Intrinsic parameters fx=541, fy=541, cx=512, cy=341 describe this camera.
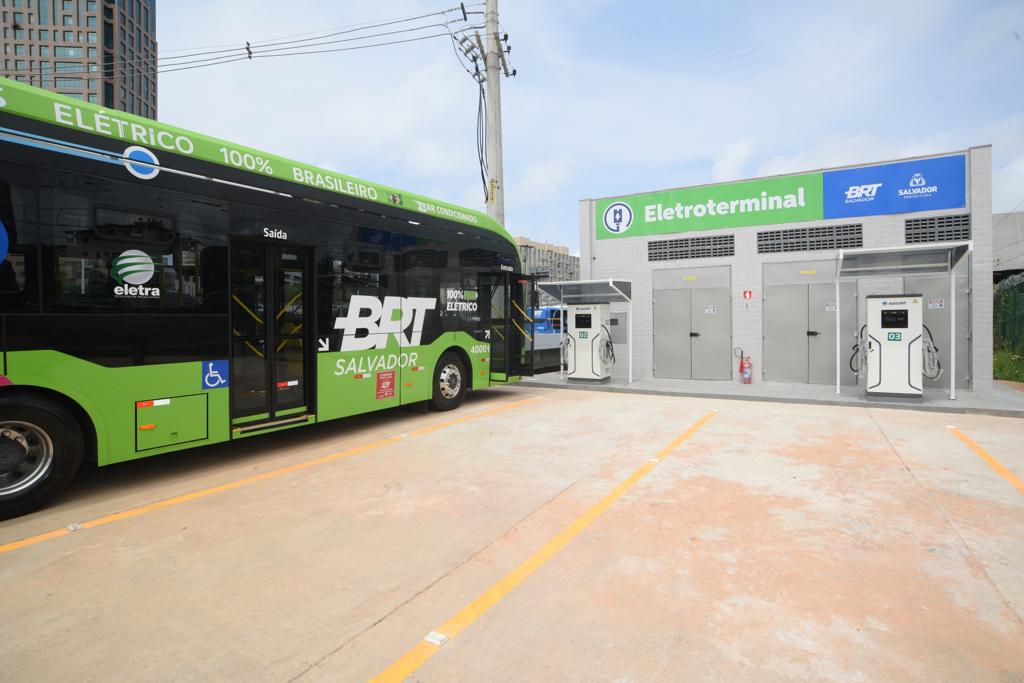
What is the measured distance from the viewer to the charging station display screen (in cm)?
989

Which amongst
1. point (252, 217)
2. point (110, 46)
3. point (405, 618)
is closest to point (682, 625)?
point (405, 618)

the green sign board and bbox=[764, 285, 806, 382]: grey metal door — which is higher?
the green sign board

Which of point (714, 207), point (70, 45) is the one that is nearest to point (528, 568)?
point (714, 207)

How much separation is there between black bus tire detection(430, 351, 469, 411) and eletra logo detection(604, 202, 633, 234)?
703cm

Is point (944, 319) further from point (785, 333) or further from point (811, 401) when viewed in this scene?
point (811, 401)

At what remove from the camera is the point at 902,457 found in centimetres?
624

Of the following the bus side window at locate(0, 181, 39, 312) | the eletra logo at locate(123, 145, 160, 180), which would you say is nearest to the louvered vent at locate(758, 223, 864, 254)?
the eletra logo at locate(123, 145, 160, 180)

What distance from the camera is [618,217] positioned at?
14695mm

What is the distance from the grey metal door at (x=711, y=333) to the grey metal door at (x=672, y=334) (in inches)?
6.2

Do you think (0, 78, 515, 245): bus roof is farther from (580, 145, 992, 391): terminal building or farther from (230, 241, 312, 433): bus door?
(580, 145, 992, 391): terminal building

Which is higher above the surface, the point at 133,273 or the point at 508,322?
the point at 133,273

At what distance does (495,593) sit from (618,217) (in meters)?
12.8

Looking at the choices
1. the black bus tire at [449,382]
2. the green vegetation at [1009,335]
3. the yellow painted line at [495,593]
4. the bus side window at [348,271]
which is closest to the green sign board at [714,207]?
the black bus tire at [449,382]

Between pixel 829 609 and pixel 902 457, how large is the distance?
426 centimetres
